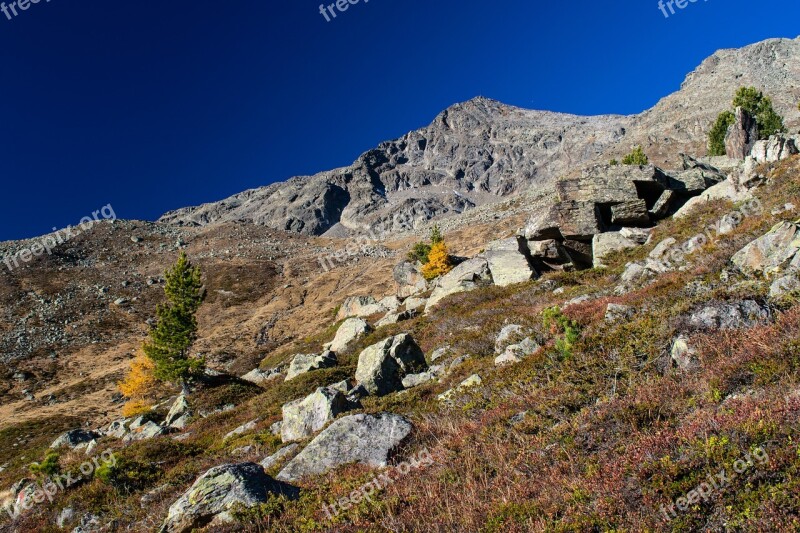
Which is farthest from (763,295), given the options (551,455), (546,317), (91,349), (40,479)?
(91,349)

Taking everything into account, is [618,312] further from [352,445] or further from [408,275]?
[408,275]

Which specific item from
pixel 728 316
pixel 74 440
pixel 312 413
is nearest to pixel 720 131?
pixel 728 316

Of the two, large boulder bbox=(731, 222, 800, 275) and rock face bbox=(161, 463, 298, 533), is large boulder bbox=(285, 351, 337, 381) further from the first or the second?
large boulder bbox=(731, 222, 800, 275)

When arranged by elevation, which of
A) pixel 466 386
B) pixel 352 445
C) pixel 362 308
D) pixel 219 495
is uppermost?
pixel 219 495

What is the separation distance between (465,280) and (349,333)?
9.49 m

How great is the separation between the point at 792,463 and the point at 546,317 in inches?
347

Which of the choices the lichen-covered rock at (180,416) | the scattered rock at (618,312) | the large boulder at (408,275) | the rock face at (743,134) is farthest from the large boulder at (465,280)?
the rock face at (743,134)

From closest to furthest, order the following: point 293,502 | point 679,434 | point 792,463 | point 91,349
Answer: point 792,463, point 679,434, point 293,502, point 91,349

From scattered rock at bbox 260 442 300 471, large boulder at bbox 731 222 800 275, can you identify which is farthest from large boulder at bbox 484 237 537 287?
scattered rock at bbox 260 442 300 471

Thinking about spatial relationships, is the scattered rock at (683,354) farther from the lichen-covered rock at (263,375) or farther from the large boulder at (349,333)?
the lichen-covered rock at (263,375)

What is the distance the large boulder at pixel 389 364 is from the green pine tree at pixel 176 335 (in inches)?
768

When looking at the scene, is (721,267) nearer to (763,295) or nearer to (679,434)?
(763,295)

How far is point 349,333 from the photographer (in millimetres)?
30484

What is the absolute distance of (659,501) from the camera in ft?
16.4
